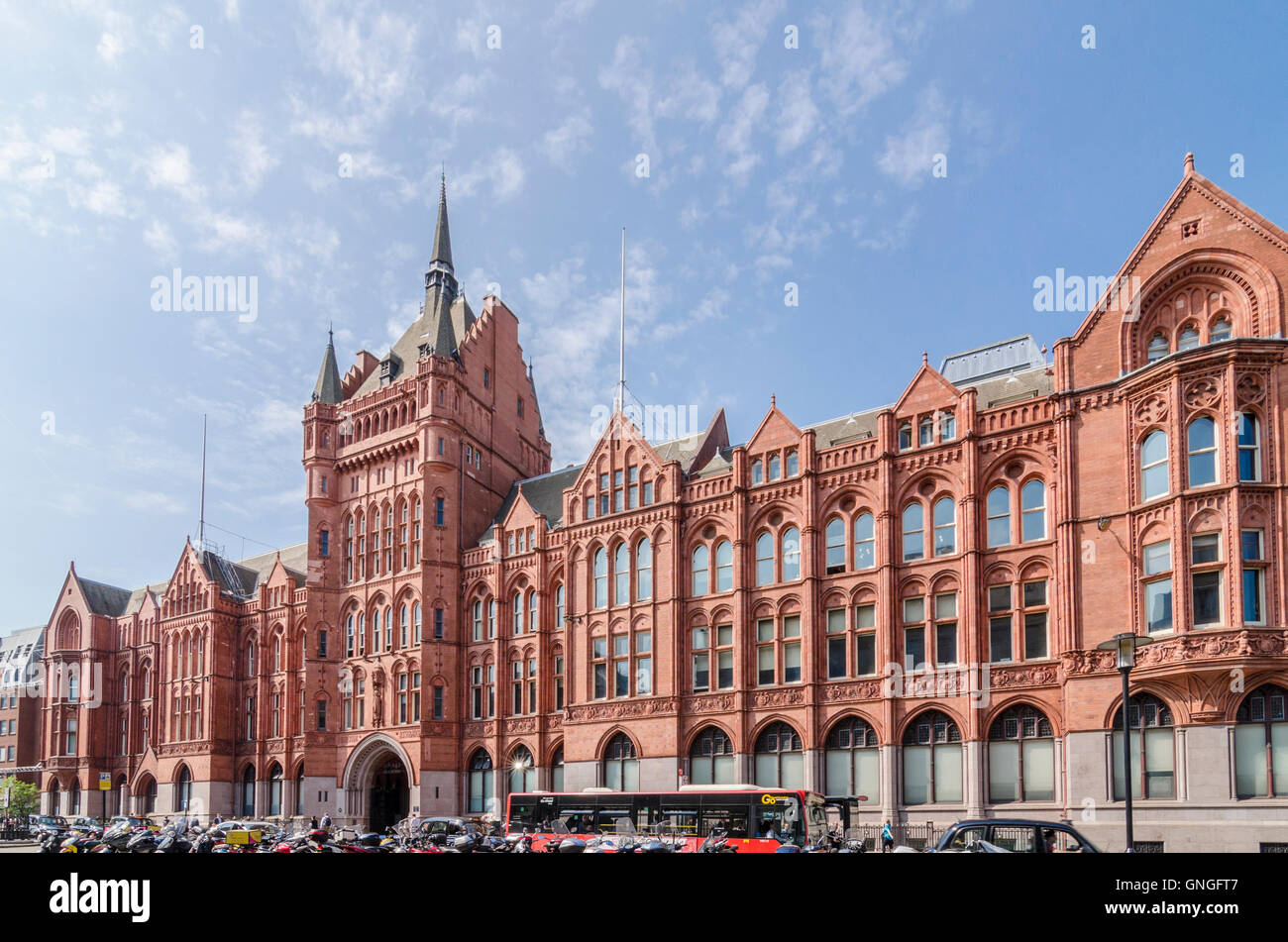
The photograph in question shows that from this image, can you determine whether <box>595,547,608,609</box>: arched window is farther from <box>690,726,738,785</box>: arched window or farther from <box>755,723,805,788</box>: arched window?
<box>755,723,805,788</box>: arched window

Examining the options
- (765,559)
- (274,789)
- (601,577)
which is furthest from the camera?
(274,789)

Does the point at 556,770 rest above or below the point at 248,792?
above

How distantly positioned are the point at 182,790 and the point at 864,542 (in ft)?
171

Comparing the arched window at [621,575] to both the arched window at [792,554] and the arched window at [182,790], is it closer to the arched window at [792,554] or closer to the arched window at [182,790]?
the arched window at [792,554]

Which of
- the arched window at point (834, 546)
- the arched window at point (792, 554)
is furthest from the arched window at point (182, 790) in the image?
the arched window at point (834, 546)

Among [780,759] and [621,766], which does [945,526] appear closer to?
[780,759]

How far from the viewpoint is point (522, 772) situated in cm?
5938

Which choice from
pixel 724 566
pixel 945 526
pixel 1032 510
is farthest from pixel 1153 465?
pixel 724 566

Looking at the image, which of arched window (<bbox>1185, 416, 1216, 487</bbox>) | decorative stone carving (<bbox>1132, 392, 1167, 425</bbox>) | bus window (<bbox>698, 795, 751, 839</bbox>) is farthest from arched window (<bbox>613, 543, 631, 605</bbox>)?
arched window (<bbox>1185, 416, 1216, 487</bbox>)

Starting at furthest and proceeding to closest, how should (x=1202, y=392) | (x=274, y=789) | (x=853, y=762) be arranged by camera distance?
(x=274, y=789), (x=853, y=762), (x=1202, y=392)

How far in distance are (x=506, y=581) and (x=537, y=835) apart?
2198cm

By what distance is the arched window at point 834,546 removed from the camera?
159ft
